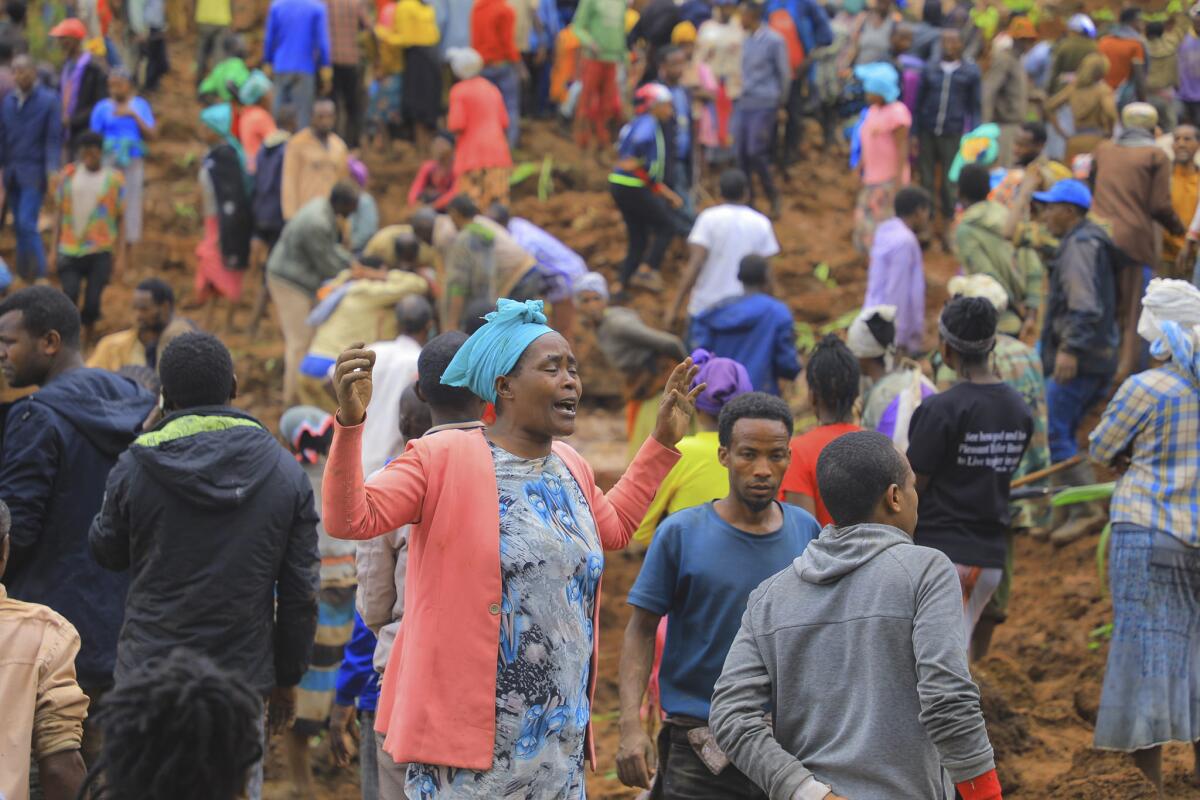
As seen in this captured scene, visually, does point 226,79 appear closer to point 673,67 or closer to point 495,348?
point 673,67

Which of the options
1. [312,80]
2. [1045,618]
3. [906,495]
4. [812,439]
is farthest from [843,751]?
[312,80]

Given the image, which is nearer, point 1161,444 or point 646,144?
point 1161,444

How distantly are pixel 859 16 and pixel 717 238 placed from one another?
Result: 6.12m

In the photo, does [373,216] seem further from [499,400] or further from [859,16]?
[499,400]

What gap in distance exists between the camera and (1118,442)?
230 inches

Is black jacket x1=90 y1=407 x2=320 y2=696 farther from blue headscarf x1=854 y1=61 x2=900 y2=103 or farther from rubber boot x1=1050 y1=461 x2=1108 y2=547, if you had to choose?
blue headscarf x1=854 y1=61 x2=900 y2=103

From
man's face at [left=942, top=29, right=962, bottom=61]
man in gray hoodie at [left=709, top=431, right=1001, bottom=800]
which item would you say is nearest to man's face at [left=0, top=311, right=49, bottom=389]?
man in gray hoodie at [left=709, top=431, right=1001, bottom=800]

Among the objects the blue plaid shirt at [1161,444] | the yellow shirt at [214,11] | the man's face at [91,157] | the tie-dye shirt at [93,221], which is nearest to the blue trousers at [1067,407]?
the blue plaid shirt at [1161,444]

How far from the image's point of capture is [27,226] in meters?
13.9

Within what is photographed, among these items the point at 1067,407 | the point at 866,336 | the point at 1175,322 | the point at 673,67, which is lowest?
the point at 1067,407

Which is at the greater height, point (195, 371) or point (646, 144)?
point (195, 371)

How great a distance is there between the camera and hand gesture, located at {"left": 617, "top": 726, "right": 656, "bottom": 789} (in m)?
4.23

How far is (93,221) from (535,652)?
9.78 m

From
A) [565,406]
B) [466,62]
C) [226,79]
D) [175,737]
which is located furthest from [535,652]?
[226,79]
